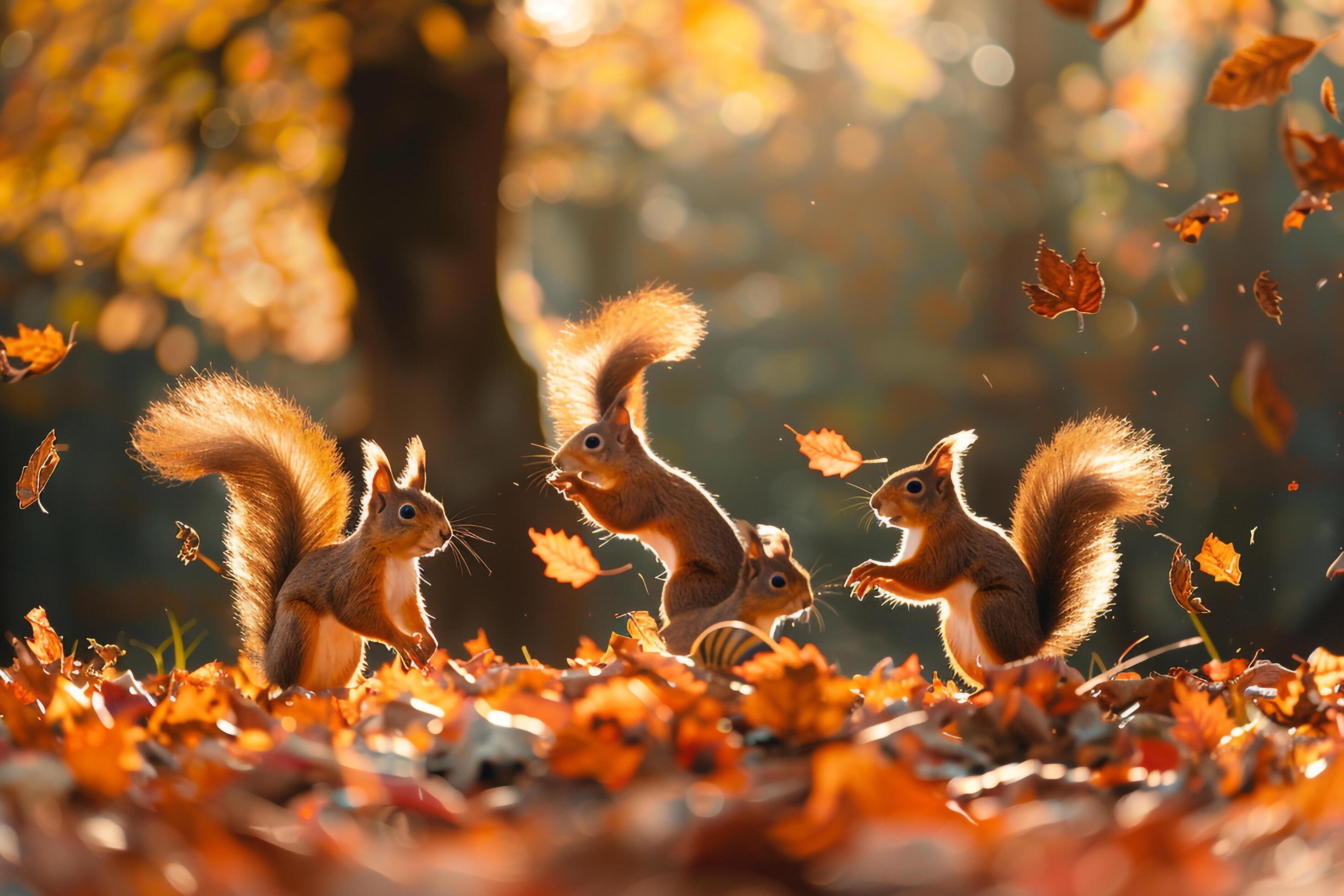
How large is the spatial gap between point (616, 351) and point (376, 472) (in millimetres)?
410

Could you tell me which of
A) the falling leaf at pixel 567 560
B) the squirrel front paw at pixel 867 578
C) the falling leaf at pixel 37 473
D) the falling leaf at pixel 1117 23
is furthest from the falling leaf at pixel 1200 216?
the falling leaf at pixel 37 473

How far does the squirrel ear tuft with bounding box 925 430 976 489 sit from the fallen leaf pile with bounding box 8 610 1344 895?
35 cm

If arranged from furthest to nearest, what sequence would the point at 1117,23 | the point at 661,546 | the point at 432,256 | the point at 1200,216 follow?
the point at 432,256
the point at 661,546
the point at 1200,216
the point at 1117,23

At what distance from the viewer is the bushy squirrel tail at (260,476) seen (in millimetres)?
1480

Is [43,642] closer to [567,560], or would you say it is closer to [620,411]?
[567,560]

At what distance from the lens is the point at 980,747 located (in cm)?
92

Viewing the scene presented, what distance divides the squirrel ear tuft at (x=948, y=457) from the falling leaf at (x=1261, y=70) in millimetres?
661

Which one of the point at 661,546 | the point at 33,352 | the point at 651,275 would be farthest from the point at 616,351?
the point at 651,275

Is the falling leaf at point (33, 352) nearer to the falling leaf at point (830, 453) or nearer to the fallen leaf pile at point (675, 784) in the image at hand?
the fallen leaf pile at point (675, 784)

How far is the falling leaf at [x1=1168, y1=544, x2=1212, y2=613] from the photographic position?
5.26 feet

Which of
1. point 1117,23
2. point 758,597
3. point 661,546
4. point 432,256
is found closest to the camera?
point 1117,23

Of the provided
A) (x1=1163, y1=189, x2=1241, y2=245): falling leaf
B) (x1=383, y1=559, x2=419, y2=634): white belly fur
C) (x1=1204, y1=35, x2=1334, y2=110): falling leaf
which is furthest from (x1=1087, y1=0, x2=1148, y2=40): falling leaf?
(x1=383, y1=559, x2=419, y2=634): white belly fur

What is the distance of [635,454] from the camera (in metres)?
1.57

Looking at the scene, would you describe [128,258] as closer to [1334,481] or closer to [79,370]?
[79,370]
